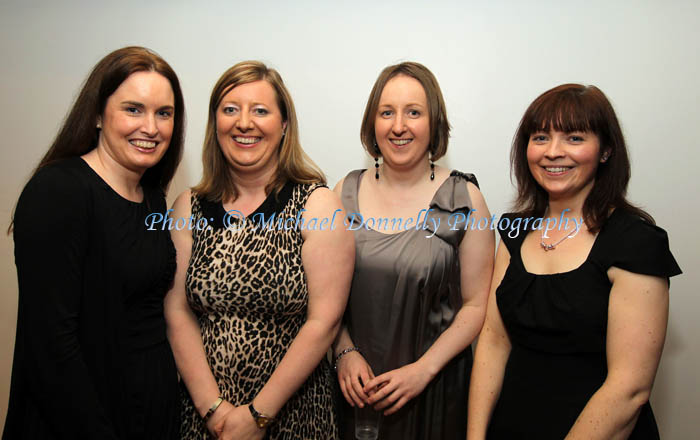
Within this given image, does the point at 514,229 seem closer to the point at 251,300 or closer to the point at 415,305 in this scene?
the point at 415,305

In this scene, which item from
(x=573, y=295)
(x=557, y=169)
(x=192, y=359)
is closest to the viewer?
(x=573, y=295)

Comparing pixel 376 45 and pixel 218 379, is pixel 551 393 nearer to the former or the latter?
pixel 218 379

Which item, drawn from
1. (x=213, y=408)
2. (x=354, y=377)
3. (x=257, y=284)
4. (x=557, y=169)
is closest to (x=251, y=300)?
(x=257, y=284)

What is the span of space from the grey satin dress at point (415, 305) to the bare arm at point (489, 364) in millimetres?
170

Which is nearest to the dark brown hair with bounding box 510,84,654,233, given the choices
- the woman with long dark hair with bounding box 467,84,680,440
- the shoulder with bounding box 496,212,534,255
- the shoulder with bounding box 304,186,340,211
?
the woman with long dark hair with bounding box 467,84,680,440

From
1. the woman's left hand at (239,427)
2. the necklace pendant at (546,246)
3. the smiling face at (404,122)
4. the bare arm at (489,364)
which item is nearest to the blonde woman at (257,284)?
the woman's left hand at (239,427)

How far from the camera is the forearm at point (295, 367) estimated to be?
60.8 inches

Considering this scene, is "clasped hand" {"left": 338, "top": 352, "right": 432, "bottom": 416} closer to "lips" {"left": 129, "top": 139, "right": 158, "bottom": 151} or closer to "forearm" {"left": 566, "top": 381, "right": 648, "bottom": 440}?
→ "forearm" {"left": 566, "top": 381, "right": 648, "bottom": 440}

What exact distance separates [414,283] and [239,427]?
2.42ft

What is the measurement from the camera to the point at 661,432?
7.55ft

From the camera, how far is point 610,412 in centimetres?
133

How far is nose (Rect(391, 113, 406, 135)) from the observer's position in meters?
1.77

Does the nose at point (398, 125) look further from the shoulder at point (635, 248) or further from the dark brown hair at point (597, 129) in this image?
the shoulder at point (635, 248)

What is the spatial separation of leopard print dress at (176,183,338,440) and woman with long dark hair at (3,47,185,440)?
0.44 feet
